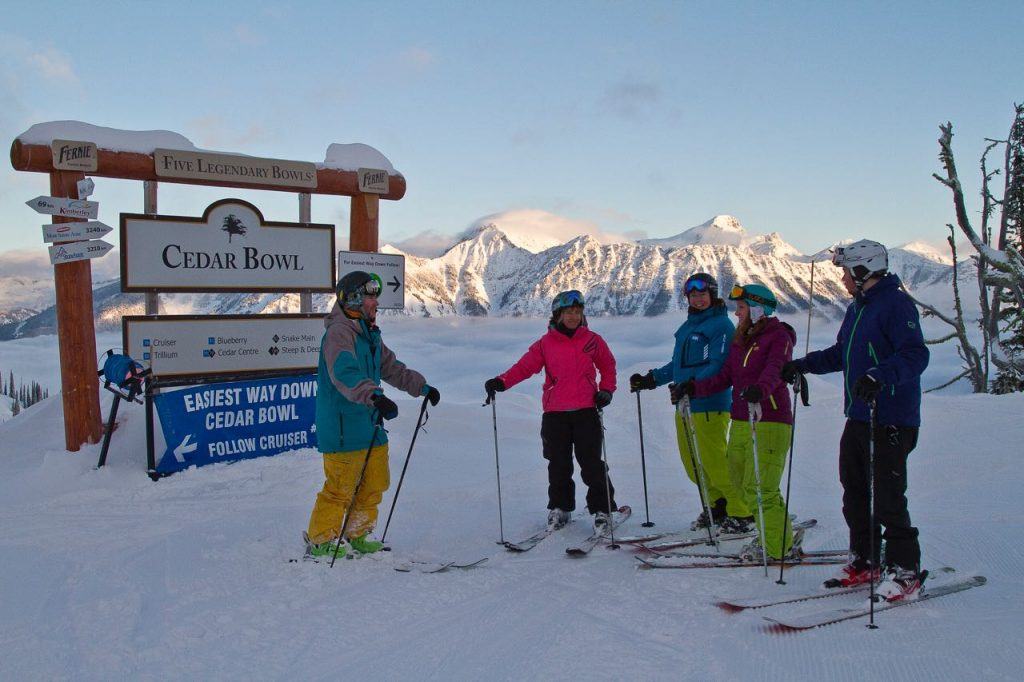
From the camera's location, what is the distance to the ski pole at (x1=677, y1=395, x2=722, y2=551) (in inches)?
209

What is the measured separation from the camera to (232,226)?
8.88 metres

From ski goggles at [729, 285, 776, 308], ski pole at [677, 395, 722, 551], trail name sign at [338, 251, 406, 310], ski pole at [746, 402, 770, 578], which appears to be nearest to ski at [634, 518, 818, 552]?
ski pole at [677, 395, 722, 551]

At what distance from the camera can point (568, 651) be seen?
3402 mm

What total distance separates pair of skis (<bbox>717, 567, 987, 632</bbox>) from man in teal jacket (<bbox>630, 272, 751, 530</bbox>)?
4.79 feet

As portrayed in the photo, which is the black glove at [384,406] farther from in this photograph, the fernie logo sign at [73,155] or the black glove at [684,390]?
the fernie logo sign at [73,155]

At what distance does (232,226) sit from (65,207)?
1726 mm

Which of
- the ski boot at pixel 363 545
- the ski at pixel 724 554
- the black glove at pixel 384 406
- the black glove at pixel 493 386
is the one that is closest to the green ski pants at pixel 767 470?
the ski at pixel 724 554

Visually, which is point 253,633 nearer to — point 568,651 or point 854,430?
point 568,651

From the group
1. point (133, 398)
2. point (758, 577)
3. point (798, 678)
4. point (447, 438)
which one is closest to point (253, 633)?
point (798, 678)

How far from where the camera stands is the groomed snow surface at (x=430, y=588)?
3285mm

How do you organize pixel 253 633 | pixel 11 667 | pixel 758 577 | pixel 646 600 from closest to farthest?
pixel 11 667 → pixel 253 633 → pixel 646 600 → pixel 758 577

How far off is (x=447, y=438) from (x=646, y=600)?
19.6ft

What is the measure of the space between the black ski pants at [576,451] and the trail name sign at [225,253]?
4.36 metres

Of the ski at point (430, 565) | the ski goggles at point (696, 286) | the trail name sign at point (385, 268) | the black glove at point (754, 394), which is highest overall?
the trail name sign at point (385, 268)
